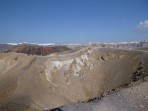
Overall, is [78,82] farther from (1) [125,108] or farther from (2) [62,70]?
(1) [125,108]

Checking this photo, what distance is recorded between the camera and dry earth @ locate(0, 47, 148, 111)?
102 ft

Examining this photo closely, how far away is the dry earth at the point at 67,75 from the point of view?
102ft

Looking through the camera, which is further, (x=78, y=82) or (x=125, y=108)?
(x=78, y=82)

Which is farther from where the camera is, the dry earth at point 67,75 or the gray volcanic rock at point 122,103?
the dry earth at point 67,75

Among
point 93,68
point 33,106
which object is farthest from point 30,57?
point 33,106

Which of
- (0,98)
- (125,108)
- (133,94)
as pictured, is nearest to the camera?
(125,108)

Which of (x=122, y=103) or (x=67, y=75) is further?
(x=67, y=75)

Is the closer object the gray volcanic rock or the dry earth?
the gray volcanic rock

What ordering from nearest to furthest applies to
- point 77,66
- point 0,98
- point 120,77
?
1. point 0,98
2. point 120,77
3. point 77,66

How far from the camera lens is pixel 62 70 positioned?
3803 cm

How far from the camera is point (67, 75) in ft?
124

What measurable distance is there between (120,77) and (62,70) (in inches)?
385

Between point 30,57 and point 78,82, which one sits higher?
point 30,57

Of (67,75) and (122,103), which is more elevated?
(122,103)
